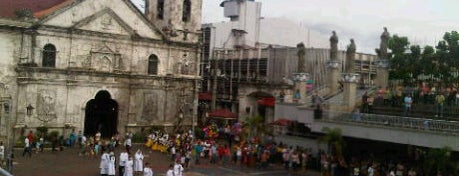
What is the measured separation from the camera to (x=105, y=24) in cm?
3884

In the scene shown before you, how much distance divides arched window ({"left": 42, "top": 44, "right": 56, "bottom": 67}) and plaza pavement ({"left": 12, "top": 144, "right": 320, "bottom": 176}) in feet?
20.5

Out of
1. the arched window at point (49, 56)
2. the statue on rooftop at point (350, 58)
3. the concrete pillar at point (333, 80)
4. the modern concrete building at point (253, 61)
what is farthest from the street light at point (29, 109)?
the statue on rooftop at point (350, 58)

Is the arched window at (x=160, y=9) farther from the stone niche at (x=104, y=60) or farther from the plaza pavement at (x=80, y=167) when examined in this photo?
the plaza pavement at (x=80, y=167)

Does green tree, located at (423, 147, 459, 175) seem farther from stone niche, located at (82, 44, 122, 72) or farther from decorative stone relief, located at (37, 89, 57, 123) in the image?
decorative stone relief, located at (37, 89, 57, 123)

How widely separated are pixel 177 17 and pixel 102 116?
9289mm

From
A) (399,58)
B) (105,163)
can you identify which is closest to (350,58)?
(399,58)

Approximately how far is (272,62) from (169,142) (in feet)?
59.3

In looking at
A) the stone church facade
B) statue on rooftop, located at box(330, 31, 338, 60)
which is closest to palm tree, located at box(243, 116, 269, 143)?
statue on rooftop, located at box(330, 31, 338, 60)

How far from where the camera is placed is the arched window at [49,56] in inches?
1441

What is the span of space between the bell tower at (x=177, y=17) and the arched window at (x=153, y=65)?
2049mm

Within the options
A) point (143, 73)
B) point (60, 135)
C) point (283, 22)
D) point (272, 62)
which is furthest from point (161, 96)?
point (283, 22)

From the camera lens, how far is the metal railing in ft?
80.5

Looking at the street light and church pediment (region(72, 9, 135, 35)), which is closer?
the street light

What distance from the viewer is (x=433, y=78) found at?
3925cm
